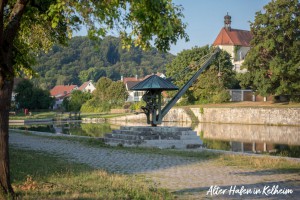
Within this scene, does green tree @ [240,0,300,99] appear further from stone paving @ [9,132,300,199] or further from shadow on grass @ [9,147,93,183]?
shadow on grass @ [9,147,93,183]

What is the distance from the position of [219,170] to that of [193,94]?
4535cm

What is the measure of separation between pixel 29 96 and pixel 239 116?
3523cm

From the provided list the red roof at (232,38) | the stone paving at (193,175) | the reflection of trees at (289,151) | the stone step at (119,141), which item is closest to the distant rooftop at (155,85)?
the stone step at (119,141)

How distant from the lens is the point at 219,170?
952 centimetres

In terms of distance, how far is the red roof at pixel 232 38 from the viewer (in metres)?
77.7

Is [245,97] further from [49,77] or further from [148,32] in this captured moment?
[49,77]

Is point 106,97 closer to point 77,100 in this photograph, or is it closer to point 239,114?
point 77,100

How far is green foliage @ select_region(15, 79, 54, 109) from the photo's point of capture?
62216 millimetres

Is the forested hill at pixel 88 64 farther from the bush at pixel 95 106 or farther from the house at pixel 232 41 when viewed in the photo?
the bush at pixel 95 106

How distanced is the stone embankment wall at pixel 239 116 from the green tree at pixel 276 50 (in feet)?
9.23

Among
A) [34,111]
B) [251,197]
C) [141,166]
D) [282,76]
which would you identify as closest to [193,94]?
[282,76]

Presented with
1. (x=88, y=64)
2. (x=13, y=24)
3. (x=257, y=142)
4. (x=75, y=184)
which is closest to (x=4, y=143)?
(x=75, y=184)

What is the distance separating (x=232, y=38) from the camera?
78.6 m

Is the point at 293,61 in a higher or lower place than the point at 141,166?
higher
